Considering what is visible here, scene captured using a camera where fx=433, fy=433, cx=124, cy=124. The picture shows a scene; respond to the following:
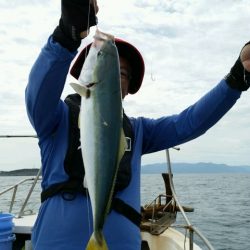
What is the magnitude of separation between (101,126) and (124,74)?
1141 millimetres

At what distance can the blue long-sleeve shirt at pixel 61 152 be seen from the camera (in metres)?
2.57

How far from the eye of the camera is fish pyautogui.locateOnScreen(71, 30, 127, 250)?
2.19 meters

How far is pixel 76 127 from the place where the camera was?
9.68ft

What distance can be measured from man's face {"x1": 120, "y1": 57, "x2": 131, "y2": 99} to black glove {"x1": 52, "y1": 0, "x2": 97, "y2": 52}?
771 millimetres

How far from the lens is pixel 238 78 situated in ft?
10.2

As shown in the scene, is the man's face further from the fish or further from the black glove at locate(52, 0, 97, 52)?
the fish

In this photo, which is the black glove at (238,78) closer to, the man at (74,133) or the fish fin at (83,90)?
the man at (74,133)

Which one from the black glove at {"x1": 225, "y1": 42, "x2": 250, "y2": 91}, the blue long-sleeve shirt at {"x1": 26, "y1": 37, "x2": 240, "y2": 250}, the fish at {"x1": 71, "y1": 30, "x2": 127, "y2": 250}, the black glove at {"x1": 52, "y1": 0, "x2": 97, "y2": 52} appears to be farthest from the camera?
the black glove at {"x1": 225, "y1": 42, "x2": 250, "y2": 91}

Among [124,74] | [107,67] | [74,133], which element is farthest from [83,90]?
[124,74]

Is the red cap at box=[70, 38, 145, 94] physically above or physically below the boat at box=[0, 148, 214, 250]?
above

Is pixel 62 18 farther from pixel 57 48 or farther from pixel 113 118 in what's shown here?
pixel 113 118

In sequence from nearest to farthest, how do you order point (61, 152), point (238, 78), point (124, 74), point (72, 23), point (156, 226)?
1. point (72, 23)
2. point (61, 152)
3. point (238, 78)
4. point (124, 74)
5. point (156, 226)

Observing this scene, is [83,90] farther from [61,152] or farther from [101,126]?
[61,152]

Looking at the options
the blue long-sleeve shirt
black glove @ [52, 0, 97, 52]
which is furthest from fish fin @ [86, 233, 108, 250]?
black glove @ [52, 0, 97, 52]
